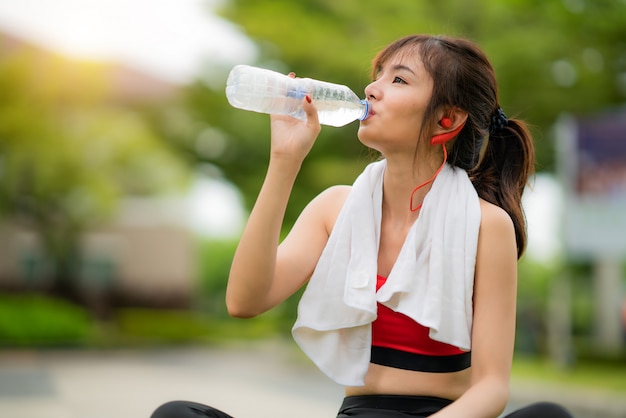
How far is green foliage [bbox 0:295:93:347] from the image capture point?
17.6 meters

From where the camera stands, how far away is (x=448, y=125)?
2.45 metres

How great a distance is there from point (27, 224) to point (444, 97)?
21793 mm

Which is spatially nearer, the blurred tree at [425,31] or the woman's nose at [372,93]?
the woman's nose at [372,93]

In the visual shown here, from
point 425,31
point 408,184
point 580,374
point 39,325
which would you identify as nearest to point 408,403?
point 408,184

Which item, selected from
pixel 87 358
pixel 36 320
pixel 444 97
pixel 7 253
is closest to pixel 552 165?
pixel 87 358

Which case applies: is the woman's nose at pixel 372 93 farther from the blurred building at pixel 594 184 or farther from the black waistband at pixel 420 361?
the blurred building at pixel 594 184

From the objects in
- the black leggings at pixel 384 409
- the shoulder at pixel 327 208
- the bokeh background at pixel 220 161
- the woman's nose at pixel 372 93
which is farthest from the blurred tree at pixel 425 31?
the black leggings at pixel 384 409

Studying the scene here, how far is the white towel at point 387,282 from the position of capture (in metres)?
2.29

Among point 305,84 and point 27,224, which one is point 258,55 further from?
point 305,84

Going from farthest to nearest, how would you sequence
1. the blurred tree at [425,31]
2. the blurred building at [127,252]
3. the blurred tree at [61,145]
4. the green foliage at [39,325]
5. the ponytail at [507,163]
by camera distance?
the blurred building at [127,252]
the blurred tree at [61,145]
the green foliage at [39,325]
the blurred tree at [425,31]
the ponytail at [507,163]

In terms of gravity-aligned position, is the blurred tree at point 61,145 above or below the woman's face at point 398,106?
Answer: above

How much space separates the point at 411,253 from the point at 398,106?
0.38 meters

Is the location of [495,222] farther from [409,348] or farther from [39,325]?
[39,325]

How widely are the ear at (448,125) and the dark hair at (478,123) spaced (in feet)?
0.06
